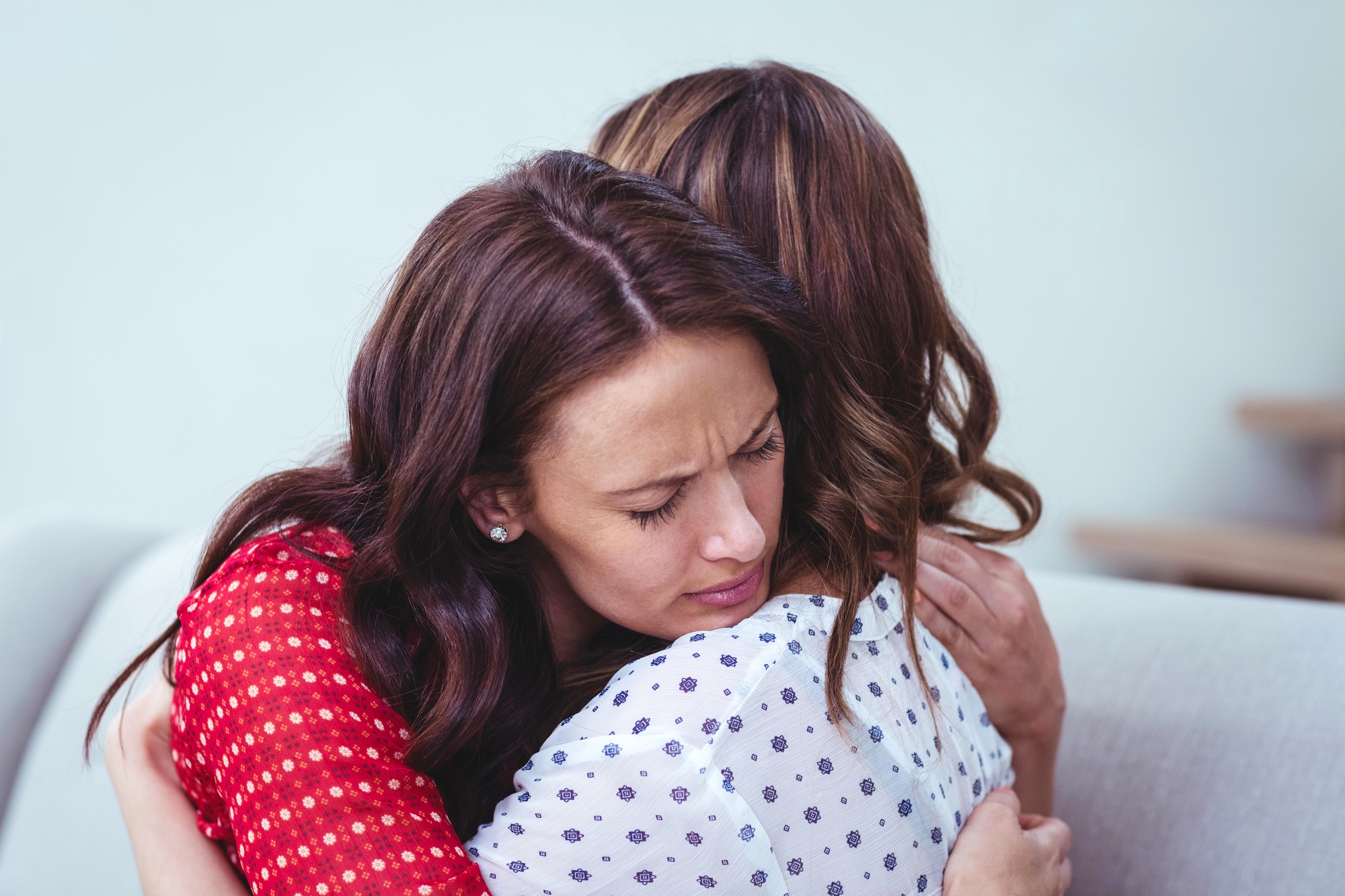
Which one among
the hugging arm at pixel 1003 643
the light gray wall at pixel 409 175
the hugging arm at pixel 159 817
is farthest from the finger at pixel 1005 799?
the light gray wall at pixel 409 175

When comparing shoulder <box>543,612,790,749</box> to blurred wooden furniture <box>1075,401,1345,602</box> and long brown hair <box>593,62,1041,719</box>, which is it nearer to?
long brown hair <box>593,62,1041,719</box>

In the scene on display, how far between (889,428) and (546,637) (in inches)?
13.2

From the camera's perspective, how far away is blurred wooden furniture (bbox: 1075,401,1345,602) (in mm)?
2264

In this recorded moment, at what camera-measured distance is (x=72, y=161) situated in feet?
6.96

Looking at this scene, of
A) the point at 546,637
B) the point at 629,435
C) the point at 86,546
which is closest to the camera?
the point at 629,435

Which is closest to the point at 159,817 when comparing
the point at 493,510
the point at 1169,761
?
the point at 493,510

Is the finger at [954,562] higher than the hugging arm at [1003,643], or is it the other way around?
the finger at [954,562]

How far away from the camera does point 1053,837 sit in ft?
3.06

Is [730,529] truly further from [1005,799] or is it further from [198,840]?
[198,840]

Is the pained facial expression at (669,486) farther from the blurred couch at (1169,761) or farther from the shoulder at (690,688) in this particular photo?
the blurred couch at (1169,761)

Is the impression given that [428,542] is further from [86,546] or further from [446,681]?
[86,546]

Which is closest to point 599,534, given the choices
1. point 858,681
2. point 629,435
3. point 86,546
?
point 629,435

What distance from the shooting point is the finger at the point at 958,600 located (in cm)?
101

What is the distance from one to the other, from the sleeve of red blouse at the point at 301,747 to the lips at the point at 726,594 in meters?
0.23
